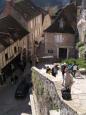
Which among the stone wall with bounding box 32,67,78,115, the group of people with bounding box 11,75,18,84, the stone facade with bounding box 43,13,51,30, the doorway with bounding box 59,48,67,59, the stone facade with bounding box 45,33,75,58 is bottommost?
the group of people with bounding box 11,75,18,84

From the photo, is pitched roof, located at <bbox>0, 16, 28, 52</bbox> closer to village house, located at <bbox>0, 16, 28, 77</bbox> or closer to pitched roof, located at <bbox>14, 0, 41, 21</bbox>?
village house, located at <bbox>0, 16, 28, 77</bbox>

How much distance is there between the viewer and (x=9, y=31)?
201 ft

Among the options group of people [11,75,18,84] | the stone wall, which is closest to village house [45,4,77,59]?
group of people [11,75,18,84]

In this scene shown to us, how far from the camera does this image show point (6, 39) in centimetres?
5675

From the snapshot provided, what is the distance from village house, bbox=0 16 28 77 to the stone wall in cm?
2373

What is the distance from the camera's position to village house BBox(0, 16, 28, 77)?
53.6 metres

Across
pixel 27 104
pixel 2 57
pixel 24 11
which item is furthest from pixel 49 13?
pixel 27 104

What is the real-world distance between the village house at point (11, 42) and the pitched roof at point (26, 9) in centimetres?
206

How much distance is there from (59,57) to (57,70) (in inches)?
1136

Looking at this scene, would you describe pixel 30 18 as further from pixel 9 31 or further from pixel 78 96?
pixel 78 96

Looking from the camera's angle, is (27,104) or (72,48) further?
(72,48)

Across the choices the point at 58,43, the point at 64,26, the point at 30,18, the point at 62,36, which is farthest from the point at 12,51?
the point at 30,18

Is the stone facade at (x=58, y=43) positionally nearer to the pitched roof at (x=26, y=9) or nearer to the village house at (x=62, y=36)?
the village house at (x=62, y=36)

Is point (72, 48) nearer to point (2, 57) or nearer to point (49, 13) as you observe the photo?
point (2, 57)
